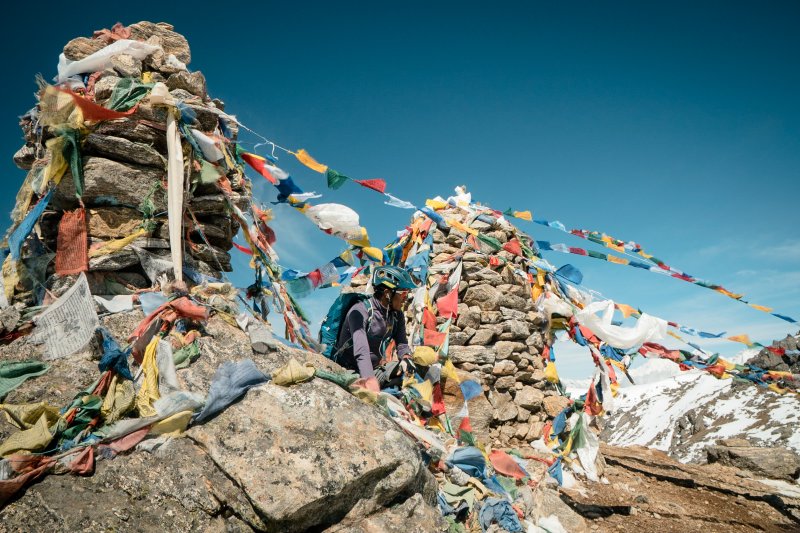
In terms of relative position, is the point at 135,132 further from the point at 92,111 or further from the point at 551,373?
the point at 551,373

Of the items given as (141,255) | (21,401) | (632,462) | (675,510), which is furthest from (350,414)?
(632,462)

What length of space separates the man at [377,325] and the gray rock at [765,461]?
8120 millimetres

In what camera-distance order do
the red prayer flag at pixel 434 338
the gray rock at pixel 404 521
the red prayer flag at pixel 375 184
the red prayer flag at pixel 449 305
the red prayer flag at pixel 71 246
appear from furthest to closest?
the red prayer flag at pixel 449 305
the red prayer flag at pixel 434 338
the red prayer flag at pixel 375 184
the red prayer flag at pixel 71 246
the gray rock at pixel 404 521

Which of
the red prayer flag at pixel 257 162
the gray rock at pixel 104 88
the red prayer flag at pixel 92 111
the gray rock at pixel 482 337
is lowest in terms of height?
the gray rock at pixel 482 337

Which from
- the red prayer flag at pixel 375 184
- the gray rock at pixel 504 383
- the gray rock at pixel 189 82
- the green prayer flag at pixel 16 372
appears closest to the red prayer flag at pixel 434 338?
the gray rock at pixel 504 383

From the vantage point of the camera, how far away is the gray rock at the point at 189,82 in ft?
14.8

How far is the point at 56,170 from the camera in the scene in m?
3.60

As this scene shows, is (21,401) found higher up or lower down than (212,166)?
lower down

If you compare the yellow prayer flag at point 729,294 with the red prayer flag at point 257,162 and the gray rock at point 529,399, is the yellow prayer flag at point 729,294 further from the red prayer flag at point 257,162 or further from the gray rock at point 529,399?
the red prayer flag at point 257,162

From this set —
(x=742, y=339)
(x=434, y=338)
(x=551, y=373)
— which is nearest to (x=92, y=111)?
(x=434, y=338)

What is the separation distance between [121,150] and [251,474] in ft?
10.8

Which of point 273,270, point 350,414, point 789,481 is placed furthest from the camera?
point 789,481

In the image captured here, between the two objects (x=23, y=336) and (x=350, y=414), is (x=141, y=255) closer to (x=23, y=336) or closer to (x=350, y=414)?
(x=23, y=336)

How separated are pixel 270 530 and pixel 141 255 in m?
2.69
